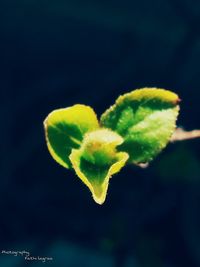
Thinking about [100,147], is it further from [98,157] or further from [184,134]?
[184,134]

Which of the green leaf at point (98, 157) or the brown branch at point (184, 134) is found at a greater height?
the brown branch at point (184, 134)

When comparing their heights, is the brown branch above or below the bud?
above

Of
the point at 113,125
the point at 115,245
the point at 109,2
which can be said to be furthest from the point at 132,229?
the point at 109,2

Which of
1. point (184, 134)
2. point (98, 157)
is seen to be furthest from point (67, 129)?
point (184, 134)
